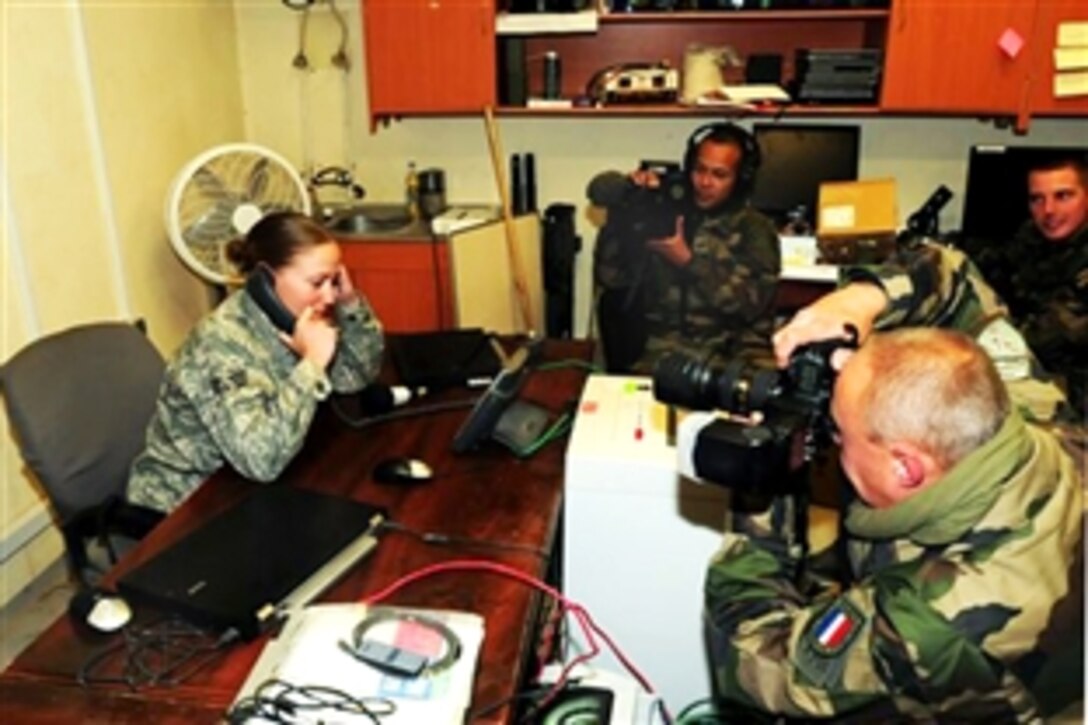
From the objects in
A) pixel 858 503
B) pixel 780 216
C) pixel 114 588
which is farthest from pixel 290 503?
pixel 780 216

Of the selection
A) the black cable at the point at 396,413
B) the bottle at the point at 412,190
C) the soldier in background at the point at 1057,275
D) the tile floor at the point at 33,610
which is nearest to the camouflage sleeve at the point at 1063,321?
the soldier in background at the point at 1057,275

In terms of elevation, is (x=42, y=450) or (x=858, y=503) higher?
(x=858, y=503)

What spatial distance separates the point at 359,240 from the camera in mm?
3248

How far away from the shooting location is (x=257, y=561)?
4.16 ft

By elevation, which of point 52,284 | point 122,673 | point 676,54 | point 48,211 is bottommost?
point 122,673

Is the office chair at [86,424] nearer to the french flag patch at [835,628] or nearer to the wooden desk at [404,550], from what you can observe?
the wooden desk at [404,550]

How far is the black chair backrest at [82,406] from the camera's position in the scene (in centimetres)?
169

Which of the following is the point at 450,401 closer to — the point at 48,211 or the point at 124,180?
the point at 48,211

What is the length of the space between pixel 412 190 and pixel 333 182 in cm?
36

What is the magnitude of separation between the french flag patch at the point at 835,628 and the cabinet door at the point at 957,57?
2.45m

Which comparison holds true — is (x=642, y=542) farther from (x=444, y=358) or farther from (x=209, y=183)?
(x=209, y=183)

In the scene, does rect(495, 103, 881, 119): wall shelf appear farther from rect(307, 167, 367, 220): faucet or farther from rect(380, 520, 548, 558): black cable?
rect(380, 520, 548, 558): black cable

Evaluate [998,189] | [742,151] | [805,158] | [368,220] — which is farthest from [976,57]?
[368,220]

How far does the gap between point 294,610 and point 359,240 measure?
2234mm
